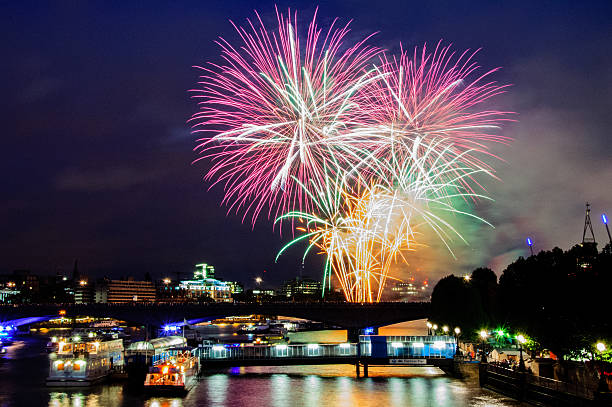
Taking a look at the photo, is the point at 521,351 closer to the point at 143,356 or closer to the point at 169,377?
the point at 169,377

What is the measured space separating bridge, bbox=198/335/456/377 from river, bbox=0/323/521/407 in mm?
1797

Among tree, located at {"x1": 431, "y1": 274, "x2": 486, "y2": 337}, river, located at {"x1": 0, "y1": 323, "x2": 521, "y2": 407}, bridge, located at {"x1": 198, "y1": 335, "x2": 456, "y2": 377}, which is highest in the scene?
tree, located at {"x1": 431, "y1": 274, "x2": 486, "y2": 337}

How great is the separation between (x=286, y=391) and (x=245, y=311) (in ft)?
176

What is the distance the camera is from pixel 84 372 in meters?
63.2

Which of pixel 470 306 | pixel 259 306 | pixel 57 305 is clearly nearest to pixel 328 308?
pixel 259 306

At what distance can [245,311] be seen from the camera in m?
111

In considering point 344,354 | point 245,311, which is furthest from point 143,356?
point 245,311

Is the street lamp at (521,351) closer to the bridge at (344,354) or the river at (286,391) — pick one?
the river at (286,391)

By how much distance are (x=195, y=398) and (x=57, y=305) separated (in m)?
78.0

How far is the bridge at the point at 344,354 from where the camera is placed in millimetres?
68688

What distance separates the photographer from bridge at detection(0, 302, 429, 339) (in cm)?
10756

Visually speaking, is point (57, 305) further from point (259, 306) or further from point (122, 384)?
point (122, 384)

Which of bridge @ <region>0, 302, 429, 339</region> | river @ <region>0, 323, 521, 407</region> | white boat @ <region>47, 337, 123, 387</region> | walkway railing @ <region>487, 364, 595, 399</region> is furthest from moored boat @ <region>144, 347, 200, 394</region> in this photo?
bridge @ <region>0, 302, 429, 339</region>

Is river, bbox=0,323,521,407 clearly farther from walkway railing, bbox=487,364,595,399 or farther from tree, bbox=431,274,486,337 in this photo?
tree, bbox=431,274,486,337
